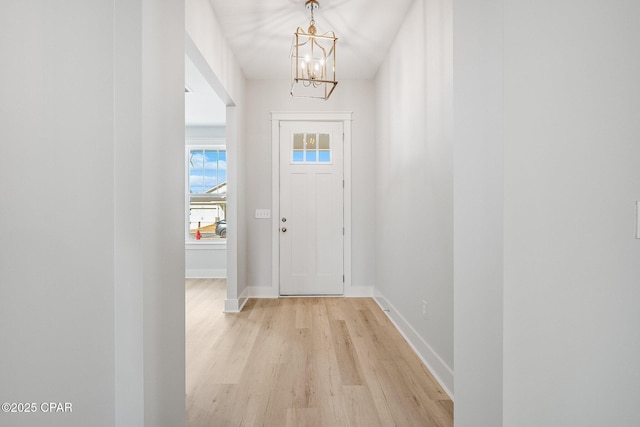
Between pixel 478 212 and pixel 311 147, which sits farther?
pixel 311 147

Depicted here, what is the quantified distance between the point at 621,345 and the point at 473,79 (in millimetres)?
990

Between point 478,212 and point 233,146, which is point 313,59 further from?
point 478,212

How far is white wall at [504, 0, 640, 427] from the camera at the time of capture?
1049 mm

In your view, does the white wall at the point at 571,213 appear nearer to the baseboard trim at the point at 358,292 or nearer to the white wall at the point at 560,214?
the white wall at the point at 560,214

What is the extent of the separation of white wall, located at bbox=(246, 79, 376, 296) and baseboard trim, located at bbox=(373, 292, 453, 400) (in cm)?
110

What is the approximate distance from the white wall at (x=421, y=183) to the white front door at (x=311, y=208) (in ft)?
2.52

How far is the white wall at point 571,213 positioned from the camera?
3.44 feet

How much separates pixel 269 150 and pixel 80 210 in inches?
128

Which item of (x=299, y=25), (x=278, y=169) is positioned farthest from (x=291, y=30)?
(x=278, y=169)

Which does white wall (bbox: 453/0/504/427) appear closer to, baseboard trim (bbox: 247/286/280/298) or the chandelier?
the chandelier

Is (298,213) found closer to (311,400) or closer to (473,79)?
(311,400)

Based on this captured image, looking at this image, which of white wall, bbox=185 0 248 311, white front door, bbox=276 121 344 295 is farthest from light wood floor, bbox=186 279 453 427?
white front door, bbox=276 121 344 295

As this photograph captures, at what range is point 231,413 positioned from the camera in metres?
1.83

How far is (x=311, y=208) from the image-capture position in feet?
14.1
